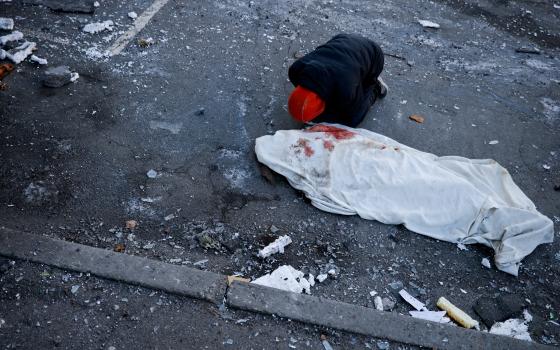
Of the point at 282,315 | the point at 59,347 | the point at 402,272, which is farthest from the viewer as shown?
the point at 402,272

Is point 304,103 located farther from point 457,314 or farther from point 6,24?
Answer: point 6,24

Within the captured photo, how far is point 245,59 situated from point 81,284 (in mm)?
3303

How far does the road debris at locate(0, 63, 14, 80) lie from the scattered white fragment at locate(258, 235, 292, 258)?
3303 millimetres

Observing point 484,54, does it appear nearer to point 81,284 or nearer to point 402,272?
point 402,272

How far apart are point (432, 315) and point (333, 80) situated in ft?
6.55

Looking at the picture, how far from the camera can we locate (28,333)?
2.63m

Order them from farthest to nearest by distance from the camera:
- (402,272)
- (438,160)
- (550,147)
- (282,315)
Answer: (550,147) < (438,160) < (402,272) < (282,315)

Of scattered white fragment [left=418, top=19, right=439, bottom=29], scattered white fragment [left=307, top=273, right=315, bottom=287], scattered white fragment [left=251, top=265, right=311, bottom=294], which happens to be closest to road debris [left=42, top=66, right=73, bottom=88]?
scattered white fragment [left=251, top=265, right=311, bottom=294]

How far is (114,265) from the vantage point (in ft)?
9.73

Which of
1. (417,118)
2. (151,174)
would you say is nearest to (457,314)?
(417,118)

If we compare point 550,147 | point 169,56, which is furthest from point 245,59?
point 550,147

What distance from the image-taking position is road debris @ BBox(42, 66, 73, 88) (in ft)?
14.5

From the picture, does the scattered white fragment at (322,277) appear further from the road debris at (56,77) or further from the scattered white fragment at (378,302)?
the road debris at (56,77)

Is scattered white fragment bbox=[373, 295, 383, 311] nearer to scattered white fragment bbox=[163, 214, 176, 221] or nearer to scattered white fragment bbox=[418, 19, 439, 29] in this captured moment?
scattered white fragment bbox=[163, 214, 176, 221]
